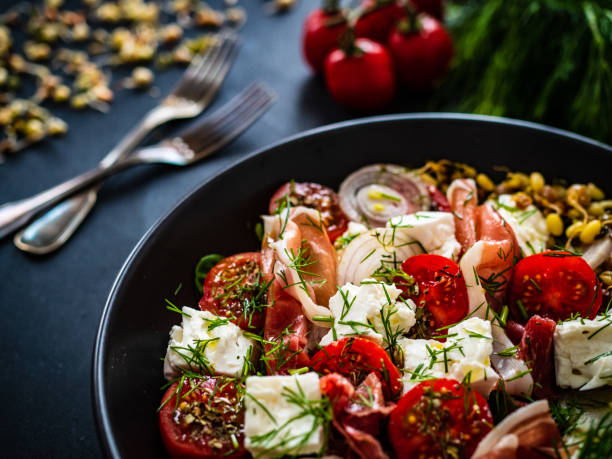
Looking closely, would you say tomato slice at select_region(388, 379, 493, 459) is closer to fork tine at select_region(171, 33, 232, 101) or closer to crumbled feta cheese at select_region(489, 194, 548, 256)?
crumbled feta cheese at select_region(489, 194, 548, 256)

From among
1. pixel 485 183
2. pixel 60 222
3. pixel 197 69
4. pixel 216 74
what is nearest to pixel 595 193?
pixel 485 183

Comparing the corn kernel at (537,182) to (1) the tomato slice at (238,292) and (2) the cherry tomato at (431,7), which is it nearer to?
(1) the tomato slice at (238,292)

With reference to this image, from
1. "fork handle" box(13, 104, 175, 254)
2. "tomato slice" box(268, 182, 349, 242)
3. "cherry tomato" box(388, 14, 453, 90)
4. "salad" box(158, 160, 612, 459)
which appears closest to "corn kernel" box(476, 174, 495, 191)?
"salad" box(158, 160, 612, 459)

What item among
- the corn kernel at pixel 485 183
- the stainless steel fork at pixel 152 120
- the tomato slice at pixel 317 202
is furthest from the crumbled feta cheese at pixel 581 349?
the stainless steel fork at pixel 152 120

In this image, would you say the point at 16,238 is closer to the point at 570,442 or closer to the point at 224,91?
the point at 224,91

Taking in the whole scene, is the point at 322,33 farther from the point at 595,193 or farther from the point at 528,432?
the point at 528,432

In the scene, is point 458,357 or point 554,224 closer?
point 458,357
